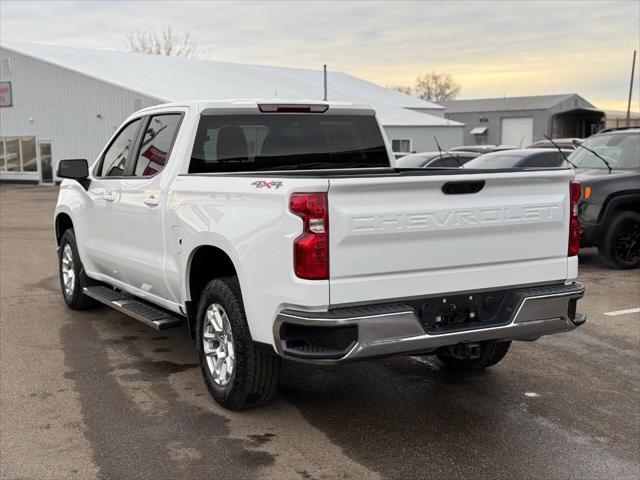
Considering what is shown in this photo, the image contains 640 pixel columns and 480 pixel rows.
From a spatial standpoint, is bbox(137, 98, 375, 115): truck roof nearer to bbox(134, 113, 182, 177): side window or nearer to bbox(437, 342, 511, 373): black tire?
bbox(134, 113, 182, 177): side window

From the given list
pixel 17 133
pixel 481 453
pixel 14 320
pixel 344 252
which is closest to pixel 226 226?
pixel 344 252

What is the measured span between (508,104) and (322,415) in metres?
60.7

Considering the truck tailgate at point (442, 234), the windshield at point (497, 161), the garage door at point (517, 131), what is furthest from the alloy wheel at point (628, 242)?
the garage door at point (517, 131)

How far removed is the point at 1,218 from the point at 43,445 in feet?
52.1

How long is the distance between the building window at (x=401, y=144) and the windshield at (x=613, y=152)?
26.7 metres

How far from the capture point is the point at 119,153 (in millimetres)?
6648

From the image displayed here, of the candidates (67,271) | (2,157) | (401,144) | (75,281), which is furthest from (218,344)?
(2,157)

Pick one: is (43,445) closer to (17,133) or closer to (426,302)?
(426,302)

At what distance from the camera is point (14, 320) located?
7.54 metres

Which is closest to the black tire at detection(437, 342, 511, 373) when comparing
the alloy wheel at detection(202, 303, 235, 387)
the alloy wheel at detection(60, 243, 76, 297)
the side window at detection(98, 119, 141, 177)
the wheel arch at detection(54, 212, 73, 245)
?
the alloy wheel at detection(202, 303, 235, 387)

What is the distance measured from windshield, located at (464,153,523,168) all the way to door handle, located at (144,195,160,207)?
7922mm

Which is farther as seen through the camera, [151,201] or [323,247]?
[151,201]

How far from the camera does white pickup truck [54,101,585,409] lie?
3982mm

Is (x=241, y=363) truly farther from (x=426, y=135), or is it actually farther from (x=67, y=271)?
(x=426, y=135)
